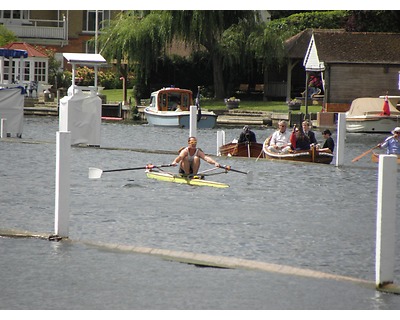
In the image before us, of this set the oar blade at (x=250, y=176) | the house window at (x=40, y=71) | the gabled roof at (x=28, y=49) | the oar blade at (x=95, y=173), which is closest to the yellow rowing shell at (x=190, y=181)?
the oar blade at (x=250, y=176)

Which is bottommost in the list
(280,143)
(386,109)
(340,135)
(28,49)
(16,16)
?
(280,143)

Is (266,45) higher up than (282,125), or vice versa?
(266,45)

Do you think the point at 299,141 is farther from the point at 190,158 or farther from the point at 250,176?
the point at 190,158

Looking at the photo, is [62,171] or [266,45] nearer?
[62,171]

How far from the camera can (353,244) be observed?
19938 millimetres

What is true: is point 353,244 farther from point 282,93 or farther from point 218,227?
point 282,93

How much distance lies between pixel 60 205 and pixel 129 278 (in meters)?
2.91

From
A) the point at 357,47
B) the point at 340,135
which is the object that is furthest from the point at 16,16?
the point at 340,135

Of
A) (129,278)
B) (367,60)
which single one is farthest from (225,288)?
(367,60)

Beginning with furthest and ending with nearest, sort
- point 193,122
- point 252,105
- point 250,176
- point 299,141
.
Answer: point 252,105, point 193,122, point 299,141, point 250,176

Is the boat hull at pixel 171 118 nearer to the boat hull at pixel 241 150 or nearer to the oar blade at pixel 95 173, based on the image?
the boat hull at pixel 241 150

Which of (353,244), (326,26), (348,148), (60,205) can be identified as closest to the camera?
(60,205)

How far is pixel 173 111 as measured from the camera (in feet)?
194

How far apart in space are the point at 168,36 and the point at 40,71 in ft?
36.5
